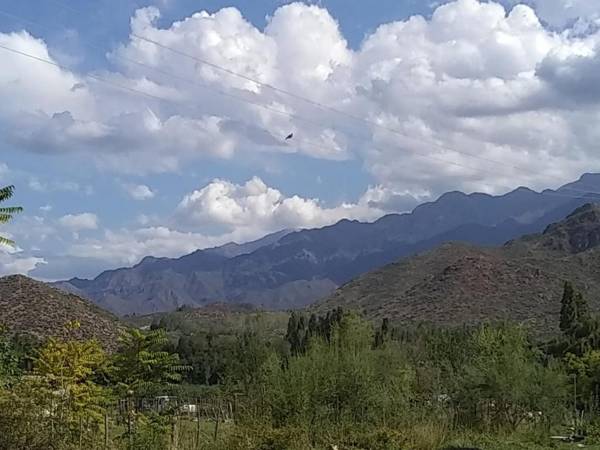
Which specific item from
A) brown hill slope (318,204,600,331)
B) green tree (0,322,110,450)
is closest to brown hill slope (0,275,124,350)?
green tree (0,322,110,450)

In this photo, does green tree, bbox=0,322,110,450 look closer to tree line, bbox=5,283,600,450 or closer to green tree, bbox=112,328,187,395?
tree line, bbox=5,283,600,450

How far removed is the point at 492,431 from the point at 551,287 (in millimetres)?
71998

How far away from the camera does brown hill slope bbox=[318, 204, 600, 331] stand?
89.8m

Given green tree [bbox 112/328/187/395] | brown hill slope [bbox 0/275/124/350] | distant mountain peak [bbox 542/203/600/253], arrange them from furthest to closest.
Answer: distant mountain peak [bbox 542/203/600/253] < brown hill slope [bbox 0/275/124/350] < green tree [bbox 112/328/187/395]

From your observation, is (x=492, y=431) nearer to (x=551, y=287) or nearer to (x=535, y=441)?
(x=535, y=441)

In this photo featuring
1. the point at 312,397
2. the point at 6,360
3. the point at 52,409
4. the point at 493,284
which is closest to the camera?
the point at 52,409

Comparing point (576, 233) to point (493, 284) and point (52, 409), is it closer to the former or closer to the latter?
point (493, 284)

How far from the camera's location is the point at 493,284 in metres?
102

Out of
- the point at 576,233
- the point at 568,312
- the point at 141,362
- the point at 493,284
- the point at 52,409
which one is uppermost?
the point at 576,233

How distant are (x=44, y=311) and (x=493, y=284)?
56670mm

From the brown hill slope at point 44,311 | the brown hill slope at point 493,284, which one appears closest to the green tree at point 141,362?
the brown hill slope at point 44,311

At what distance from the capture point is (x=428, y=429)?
65.4ft

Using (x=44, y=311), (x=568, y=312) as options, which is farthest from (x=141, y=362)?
(x=44, y=311)

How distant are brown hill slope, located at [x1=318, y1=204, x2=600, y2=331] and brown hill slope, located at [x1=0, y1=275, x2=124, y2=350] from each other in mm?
38859
